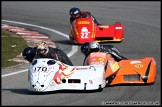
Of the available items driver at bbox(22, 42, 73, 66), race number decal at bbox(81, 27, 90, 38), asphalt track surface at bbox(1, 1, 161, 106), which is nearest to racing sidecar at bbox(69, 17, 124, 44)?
race number decal at bbox(81, 27, 90, 38)

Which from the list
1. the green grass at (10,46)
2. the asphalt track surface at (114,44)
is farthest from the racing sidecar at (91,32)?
the green grass at (10,46)

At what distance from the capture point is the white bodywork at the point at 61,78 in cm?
1404

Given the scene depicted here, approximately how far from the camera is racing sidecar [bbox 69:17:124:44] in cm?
2162

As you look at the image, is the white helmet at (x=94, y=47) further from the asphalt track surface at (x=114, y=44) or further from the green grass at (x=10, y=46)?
the green grass at (x=10, y=46)

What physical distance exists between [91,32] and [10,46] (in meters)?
2.52

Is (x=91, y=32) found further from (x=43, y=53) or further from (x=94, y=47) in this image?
(x=43, y=53)

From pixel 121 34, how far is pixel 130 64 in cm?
686

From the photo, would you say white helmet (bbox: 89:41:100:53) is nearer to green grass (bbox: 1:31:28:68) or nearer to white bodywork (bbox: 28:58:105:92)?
white bodywork (bbox: 28:58:105:92)

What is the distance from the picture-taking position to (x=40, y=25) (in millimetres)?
26750

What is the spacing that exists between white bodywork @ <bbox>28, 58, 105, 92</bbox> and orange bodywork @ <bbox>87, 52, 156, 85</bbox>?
0.69 metres

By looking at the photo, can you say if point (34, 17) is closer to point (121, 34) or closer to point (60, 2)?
point (60, 2)

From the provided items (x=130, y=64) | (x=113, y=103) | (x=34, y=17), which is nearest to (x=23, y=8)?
(x=34, y=17)

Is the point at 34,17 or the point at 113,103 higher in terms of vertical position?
the point at 34,17

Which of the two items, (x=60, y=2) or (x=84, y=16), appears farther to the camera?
(x=60, y=2)
